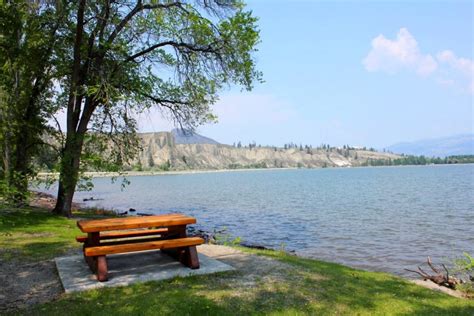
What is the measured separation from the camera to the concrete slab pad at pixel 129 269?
7.33 m

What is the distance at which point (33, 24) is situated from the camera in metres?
16.4

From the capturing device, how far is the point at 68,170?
632 inches

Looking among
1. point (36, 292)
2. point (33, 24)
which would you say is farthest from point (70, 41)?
point (36, 292)

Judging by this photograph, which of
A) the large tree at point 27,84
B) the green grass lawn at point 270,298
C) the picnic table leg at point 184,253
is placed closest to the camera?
the green grass lawn at point 270,298

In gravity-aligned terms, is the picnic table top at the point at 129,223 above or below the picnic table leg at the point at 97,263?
above

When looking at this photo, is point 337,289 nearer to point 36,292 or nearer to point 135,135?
point 36,292

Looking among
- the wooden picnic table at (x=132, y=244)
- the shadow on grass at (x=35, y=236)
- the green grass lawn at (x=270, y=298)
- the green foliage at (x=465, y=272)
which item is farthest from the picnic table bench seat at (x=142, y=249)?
the green foliage at (x=465, y=272)

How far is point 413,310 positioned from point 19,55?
16465 millimetres

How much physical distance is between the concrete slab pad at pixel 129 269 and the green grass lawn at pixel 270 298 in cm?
32

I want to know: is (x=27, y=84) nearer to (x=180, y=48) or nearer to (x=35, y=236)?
(x=180, y=48)

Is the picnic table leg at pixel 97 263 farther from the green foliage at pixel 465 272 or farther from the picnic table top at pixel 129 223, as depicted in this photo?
the green foliage at pixel 465 272

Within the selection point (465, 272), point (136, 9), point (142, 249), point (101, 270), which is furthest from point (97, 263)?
point (136, 9)

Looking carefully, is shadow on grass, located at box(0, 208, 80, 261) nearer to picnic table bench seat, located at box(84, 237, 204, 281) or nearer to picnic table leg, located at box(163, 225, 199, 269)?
picnic table bench seat, located at box(84, 237, 204, 281)

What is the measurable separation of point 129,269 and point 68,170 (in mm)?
9193
